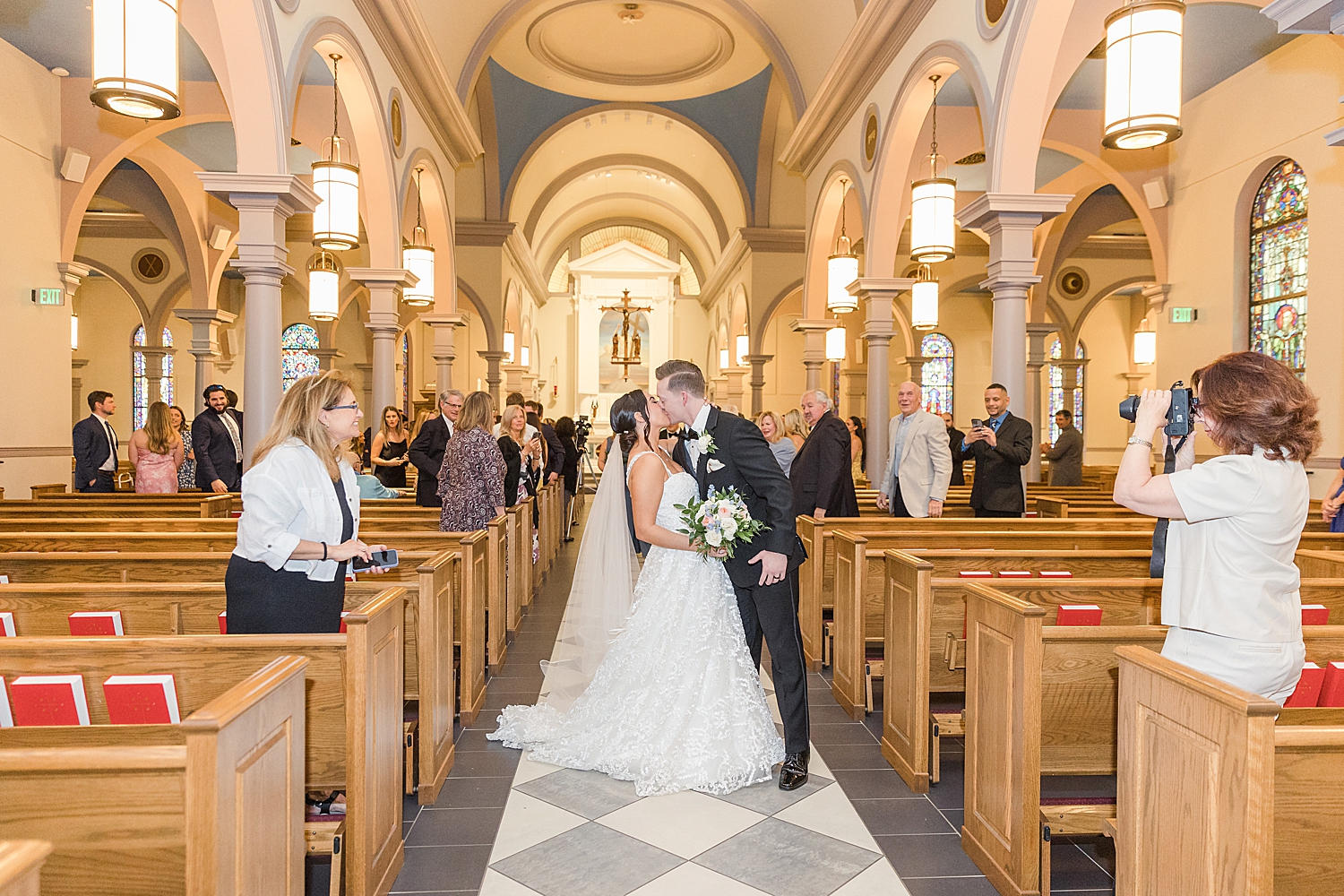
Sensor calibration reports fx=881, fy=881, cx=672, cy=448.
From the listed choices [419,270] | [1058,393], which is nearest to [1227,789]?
[419,270]

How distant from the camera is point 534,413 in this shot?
9984mm

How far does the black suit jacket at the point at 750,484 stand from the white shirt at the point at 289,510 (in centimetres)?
154

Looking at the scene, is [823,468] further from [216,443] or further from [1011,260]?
[216,443]

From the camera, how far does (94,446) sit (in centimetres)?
783

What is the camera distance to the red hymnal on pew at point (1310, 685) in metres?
2.77

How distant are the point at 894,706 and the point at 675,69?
48.8 ft

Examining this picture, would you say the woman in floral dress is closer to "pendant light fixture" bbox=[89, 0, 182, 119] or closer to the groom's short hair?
the groom's short hair

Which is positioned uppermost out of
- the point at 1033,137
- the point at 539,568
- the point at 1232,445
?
the point at 1033,137

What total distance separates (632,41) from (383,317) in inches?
318

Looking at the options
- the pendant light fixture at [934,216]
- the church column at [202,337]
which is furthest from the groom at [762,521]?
the church column at [202,337]

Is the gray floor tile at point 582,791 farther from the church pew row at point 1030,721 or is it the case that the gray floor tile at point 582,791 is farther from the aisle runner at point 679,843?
the church pew row at point 1030,721

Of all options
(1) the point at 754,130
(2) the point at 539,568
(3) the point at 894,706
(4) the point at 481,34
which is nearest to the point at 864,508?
(2) the point at 539,568

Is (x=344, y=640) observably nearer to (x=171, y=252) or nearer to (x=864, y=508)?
(x=864, y=508)

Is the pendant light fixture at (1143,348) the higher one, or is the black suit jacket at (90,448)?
the pendant light fixture at (1143,348)
